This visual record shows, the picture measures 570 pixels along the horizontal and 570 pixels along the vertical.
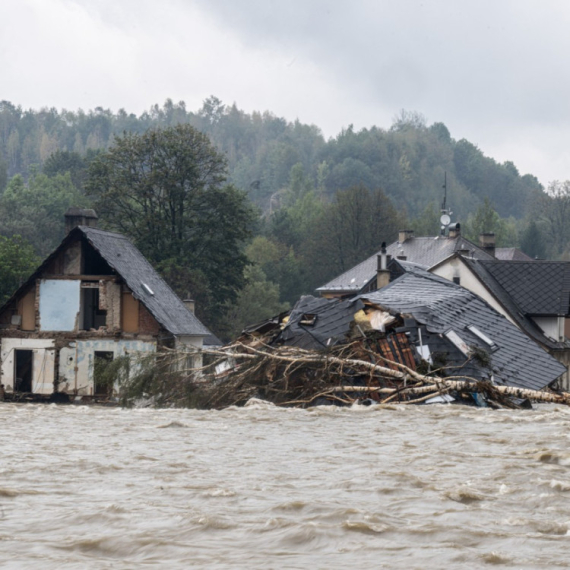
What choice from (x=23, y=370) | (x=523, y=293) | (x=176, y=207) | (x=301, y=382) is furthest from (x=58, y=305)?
(x=176, y=207)

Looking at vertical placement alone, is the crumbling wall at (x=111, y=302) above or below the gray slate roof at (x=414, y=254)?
below

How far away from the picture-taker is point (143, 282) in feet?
121

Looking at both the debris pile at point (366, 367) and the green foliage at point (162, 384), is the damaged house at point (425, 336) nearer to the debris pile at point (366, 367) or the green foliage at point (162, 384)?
the debris pile at point (366, 367)

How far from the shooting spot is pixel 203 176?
5931 cm

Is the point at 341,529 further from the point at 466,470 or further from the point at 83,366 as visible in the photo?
the point at 83,366

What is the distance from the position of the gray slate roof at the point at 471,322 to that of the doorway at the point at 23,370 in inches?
534

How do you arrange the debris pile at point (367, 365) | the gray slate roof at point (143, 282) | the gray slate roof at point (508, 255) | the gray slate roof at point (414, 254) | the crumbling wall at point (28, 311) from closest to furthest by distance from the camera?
the debris pile at point (367, 365) < the gray slate roof at point (143, 282) < the crumbling wall at point (28, 311) < the gray slate roof at point (414, 254) < the gray slate roof at point (508, 255)

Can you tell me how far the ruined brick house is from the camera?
117 ft

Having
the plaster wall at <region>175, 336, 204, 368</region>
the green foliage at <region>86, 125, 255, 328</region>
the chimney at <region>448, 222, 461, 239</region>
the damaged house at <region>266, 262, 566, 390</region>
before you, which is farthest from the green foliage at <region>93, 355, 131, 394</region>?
the chimney at <region>448, 222, 461, 239</region>

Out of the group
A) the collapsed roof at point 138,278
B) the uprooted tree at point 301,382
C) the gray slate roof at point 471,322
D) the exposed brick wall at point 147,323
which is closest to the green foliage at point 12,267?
the collapsed roof at point 138,278

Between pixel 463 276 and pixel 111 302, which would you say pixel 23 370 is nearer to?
pixel 111 302

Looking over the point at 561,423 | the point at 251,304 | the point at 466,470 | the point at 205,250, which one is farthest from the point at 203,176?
the point at 466,470

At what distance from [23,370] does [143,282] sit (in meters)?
4.87

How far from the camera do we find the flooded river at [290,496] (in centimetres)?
746
